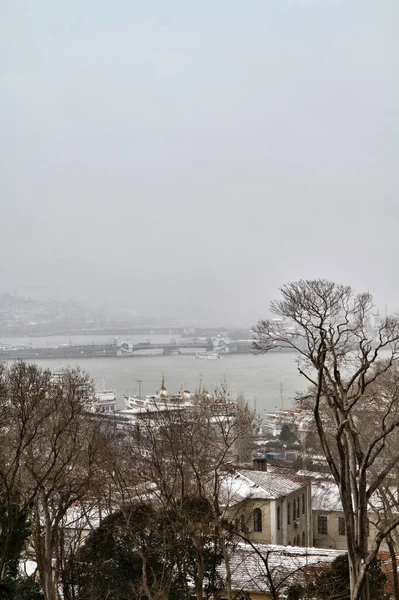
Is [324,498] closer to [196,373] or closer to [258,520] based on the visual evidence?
[258,520]

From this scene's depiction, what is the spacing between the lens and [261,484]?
488 inches

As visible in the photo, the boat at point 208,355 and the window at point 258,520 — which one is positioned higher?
the boat at point 208,355

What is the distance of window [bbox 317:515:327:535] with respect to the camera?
565 inches

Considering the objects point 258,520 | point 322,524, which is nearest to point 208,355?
point 322,524

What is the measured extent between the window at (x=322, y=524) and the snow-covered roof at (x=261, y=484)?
1.14 metres

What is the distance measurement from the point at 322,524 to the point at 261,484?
9.45 feet

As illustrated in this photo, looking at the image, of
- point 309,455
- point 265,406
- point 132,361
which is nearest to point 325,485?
point 309,455

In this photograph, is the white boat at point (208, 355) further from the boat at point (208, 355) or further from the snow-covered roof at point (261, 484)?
the snow-covered roof at point (261, 484)

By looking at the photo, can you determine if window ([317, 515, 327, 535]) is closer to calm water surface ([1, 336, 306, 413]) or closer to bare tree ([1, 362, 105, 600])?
bare tree ([1, 362, 105, 600])

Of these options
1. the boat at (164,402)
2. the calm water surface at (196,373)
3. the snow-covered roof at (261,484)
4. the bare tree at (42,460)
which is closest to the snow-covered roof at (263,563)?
the snow-covered roof at (261,484)

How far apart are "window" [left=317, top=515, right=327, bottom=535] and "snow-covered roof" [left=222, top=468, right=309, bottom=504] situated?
114 cm

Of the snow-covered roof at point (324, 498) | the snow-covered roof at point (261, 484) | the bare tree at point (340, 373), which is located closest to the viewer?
the bare tree at point (340, 373)

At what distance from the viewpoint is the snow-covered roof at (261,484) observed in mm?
11445

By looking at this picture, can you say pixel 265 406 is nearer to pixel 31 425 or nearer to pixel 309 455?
pixel 309 455
